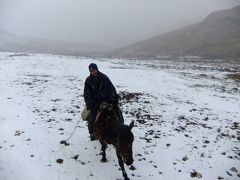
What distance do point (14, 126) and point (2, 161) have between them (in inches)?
135

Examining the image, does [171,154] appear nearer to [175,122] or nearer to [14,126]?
[175,122]

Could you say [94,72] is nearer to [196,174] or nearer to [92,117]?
[92,117]

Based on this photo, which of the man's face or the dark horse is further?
the man's face

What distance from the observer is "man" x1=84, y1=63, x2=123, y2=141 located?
11.0 m

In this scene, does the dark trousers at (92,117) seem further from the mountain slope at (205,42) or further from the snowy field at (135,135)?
the mountain slope at (205,42)

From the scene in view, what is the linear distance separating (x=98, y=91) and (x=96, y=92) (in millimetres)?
112

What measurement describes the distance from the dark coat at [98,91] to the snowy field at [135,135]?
6.88 feet

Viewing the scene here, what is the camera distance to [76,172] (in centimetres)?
1034

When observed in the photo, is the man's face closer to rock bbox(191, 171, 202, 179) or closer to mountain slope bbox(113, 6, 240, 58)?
rock bbox(191, 171, 202, 179)

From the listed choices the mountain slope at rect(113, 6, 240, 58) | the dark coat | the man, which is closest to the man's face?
the man

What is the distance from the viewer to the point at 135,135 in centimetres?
1375

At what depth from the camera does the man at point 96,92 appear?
11025mm

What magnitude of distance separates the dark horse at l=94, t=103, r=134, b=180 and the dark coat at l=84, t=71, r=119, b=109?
485mm

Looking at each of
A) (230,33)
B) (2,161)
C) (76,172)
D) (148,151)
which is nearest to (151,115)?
(148,151)
